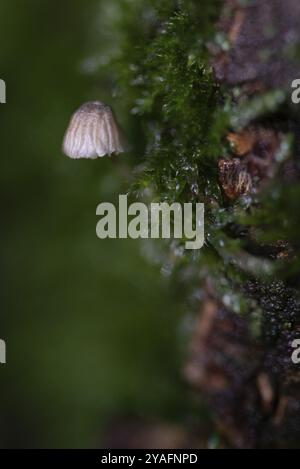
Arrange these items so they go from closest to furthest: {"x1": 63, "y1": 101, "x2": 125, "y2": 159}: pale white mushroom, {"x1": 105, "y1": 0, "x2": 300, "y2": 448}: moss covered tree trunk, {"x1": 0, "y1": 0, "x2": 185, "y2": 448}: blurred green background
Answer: {"x1": 105, "y1": 0, "x2": 300, "y2": 448}: moss covered tree trunk, {"x1": 63, "y1": 101, "x2": 125, "y2": 159}: pale white mushroom, {"x1": 0, "y1": 0, "x2": 185, "y2": 448}: blurred green background

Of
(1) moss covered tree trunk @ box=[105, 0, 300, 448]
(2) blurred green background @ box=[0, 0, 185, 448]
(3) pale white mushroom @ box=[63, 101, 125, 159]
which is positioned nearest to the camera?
(1) moss covered tree trunk @ box=[105, 0, 300, 448]

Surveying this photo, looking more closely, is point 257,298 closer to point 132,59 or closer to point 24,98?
point 132,59

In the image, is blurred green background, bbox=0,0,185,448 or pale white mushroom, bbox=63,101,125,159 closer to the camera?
pale white mushroom, bbox=63,101,125,159

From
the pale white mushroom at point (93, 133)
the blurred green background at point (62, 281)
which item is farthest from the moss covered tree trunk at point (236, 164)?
the blurred green background at point (62, 281)

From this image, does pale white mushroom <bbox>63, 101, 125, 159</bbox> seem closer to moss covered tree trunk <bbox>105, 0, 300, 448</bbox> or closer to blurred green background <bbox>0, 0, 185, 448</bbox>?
moss covered tree trunk <bbox>105, 0, 300, 448</bbox>

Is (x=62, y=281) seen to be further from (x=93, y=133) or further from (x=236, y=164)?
(x=236, y=164)

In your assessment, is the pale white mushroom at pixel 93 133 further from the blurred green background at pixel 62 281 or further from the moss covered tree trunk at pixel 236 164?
the blurred green background at pixel 62 281

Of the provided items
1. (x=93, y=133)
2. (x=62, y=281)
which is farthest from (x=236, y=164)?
(x=62, y=281)

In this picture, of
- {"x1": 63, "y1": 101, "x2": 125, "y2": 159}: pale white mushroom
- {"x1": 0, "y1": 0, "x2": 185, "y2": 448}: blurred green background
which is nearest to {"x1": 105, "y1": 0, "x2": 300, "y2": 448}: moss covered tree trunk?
{"x1": 63, "y1": 101, "x2": 125, "y2": 159}: pale white mushroom
